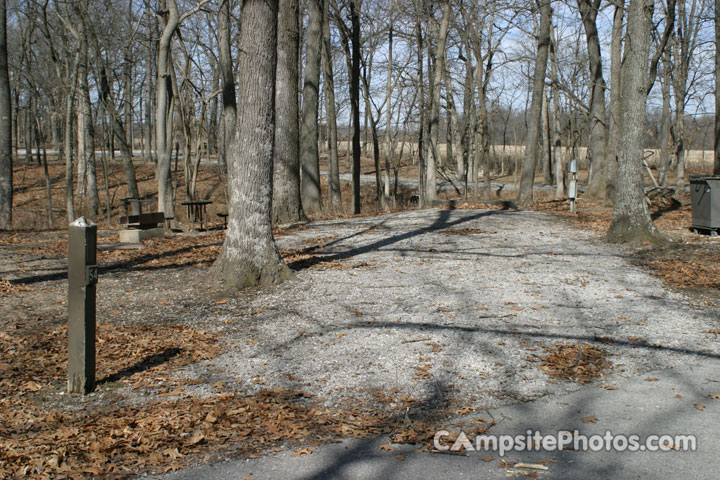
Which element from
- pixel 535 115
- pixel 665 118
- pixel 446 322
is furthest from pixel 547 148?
pixel 446 322

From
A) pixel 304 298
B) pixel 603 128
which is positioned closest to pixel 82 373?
pixel 304 298

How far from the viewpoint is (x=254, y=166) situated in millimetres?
7941

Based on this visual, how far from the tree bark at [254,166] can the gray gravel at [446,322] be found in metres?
0.44

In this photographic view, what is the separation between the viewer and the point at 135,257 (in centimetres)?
1005

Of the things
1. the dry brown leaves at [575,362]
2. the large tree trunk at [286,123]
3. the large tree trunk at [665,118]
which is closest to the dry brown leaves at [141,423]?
the dry brown leaves at [575,362]

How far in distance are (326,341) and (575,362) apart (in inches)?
94.1

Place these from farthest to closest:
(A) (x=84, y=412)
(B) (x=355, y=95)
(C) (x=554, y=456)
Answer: (B) (x=355, y=95) → (A) (x=84, y=412) → (C) (x=554, y=456)

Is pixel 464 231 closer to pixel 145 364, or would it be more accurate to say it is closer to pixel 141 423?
pixel 145 364

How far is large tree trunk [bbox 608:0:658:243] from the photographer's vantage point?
10617 millimetres

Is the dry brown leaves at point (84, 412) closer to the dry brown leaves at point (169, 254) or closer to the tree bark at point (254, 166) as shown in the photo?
the tree bark at point (254, 166)

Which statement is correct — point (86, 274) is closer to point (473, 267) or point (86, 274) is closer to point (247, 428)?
point (247, 428)

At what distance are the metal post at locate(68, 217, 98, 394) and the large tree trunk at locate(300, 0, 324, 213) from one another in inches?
484

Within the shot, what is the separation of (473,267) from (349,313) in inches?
118

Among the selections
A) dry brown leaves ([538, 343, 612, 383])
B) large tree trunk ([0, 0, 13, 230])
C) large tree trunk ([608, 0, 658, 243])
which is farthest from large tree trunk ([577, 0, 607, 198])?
large tree trunk ([0, 0, 13, 230])
